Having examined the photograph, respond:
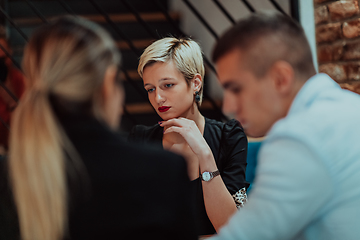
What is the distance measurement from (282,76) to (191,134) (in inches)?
20.3

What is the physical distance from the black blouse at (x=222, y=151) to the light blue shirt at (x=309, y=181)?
62cm

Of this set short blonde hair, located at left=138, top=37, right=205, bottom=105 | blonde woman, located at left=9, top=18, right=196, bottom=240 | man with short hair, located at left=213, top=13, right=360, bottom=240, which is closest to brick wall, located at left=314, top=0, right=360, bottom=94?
short blonde hair, located at left=138, top=37, right=205, bottom=105

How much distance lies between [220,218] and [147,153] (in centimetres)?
59

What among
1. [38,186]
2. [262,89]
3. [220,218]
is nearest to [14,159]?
[38,186]

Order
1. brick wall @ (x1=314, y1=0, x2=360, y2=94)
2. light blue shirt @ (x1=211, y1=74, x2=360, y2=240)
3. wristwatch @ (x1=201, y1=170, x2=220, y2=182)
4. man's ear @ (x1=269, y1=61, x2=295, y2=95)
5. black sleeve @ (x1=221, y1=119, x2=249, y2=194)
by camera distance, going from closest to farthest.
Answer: light blue shirt @ (x1=211, y1=74, x2=360, y2=240)
man's ear @ (x1=269, y1=61, x2=295, y2=95)
wristwatch @ (x1=201, y1=170, x2=220, y2=182)
black sleeve @ (x1=221, y1=119, x2=249, y2=194)
brick wall @ (x1=314, y1=0, x2=360, y2=94)

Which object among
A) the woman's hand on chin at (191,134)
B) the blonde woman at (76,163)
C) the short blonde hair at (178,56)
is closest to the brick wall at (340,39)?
the short blonde hair at (178,56)

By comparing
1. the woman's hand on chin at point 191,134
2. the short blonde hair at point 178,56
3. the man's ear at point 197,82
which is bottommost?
the woman's hand on chin at point 191,134

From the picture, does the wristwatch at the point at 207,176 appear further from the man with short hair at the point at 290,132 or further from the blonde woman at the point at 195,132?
the man with short hair at the point at 290,132

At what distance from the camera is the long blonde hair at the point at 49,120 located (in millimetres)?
714

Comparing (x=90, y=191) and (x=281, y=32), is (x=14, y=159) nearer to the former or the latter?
(x=90, y=191)

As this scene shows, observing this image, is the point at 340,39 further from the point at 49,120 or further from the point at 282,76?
the point at 49,120

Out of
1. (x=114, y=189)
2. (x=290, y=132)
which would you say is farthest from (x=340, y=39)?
(x=114, y=189)

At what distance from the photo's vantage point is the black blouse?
1.37 meters

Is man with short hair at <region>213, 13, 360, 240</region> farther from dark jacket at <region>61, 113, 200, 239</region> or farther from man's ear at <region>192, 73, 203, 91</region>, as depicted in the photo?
man's ear at <region>192, 73, 203, 91</region>
